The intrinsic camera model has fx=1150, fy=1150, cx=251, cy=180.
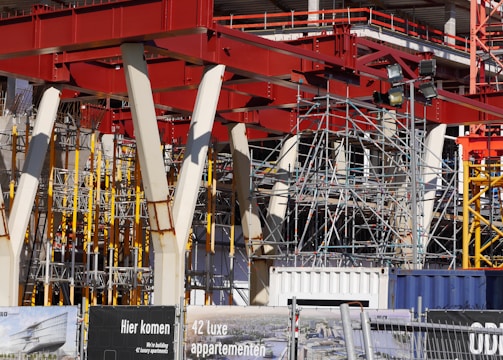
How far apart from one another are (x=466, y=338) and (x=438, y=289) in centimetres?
880

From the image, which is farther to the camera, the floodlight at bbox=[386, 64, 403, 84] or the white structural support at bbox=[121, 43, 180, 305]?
the floodlight at bbox=[386, 64, 403, 84]

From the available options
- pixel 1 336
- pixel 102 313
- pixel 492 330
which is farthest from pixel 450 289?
pixel 492 330

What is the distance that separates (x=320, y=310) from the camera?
18.1 m

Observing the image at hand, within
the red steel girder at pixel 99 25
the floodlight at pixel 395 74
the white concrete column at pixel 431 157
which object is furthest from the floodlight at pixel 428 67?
the white concrete column at pixel 431 157

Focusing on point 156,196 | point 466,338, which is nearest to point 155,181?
point 156,196

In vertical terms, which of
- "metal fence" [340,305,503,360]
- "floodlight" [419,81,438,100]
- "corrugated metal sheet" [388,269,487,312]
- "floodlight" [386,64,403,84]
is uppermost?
"floodlight" [386,64,403,84]

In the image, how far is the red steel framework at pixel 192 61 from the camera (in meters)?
25.6

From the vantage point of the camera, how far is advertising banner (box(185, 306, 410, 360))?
708 inches

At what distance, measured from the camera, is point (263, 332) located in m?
18.4

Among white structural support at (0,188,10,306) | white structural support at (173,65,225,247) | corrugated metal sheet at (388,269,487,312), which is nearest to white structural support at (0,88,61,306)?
white structural support at (0,188,10,306)

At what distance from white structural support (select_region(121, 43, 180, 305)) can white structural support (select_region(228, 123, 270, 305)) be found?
29.8 feet

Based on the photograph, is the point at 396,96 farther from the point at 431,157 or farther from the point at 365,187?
the point at 431,157

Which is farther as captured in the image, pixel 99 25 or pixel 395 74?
pixel 395 74

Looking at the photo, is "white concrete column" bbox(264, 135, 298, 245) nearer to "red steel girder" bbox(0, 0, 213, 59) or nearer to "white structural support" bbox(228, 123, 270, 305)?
"white structural support" bbox(228, 123, 270, 305)
